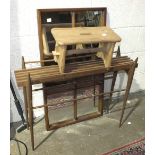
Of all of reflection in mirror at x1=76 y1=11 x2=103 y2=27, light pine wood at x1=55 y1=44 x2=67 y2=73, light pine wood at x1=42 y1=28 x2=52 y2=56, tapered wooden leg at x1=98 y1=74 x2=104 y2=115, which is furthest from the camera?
tapered wooden leg at x1=98 y1=74 x2=104 y2=115

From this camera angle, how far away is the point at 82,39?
2.20 metres

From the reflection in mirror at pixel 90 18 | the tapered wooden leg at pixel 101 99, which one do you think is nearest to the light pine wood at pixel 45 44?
the reflection in mirror at pixel 90 18

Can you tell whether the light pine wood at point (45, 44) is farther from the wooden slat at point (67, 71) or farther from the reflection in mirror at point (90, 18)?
the reflection in mirror at point (90, 18)

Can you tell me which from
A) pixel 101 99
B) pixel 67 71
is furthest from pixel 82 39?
pixel 101 99

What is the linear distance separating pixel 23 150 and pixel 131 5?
2354 mm

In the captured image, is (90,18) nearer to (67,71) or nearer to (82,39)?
(82,39)

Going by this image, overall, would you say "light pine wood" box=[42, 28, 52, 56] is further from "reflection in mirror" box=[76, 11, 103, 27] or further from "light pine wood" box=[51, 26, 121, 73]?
"reflection in mirror" box=[76, 11, 103, 27]

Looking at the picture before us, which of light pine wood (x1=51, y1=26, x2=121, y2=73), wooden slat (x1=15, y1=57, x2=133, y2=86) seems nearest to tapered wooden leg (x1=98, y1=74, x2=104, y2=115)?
wooden slat (x1=15, y1=57, x2=133, y2=86)

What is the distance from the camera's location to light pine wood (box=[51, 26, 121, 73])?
2.15 metres

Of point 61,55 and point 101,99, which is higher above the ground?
point 61,55

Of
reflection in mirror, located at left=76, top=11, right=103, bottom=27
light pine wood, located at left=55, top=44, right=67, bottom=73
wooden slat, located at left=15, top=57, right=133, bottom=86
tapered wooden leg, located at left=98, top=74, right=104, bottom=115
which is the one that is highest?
reflection in mirror, located at left=76, top=11, right=103, bottom=27

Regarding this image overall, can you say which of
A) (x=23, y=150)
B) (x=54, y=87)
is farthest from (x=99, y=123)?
(x=23, y=150)

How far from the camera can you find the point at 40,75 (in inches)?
89.0

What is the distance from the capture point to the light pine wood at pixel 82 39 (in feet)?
7.07
